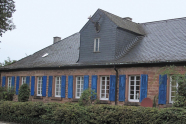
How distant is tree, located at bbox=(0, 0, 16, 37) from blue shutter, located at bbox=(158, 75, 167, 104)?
1170cm

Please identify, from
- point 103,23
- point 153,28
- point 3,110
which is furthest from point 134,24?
point 3,110

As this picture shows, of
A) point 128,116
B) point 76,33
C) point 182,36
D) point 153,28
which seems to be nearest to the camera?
point 128,116

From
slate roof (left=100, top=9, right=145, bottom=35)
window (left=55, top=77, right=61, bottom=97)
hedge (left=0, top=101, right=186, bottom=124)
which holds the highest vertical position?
slate roof (left=100, top=9, right=145, bottom=35)

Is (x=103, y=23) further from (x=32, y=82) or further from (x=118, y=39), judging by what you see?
(x=32, y=82)

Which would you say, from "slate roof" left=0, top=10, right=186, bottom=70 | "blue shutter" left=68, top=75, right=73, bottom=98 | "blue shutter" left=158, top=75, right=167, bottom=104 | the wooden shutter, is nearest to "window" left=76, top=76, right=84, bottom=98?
"blue shutter" left=68, top=75, right=73, bottom=98

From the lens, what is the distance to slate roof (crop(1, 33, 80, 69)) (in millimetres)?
20608

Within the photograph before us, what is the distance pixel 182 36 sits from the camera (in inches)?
668

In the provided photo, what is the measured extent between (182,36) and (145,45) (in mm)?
2119

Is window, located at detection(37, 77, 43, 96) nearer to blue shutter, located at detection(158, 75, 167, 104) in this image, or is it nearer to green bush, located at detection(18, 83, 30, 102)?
green bush, located at detection(18, 83, 30, 102)

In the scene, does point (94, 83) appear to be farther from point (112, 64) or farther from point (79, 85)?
point (112, 64)

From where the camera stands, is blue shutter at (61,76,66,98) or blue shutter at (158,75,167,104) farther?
blue shutter at (61,76,66,98)

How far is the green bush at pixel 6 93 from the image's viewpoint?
22.2 m

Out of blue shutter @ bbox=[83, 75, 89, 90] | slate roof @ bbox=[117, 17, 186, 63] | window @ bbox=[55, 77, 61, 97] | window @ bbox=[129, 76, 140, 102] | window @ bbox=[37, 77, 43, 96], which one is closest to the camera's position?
slate roof @ bbox=[117, 17, 186, 63]

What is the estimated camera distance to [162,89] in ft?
48.2
